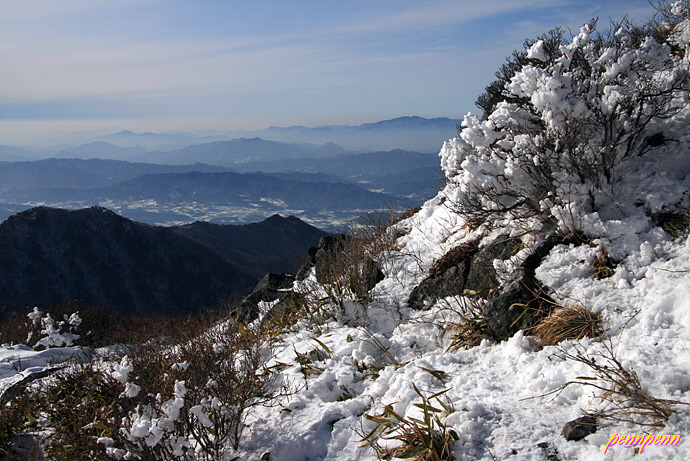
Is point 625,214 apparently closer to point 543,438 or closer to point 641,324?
point 641,324

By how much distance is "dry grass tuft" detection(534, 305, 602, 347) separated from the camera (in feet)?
10.6

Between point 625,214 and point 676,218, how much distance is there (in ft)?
1.32

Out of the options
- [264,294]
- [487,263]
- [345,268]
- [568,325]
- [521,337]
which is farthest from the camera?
[264,294]

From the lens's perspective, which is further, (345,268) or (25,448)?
(345,268)

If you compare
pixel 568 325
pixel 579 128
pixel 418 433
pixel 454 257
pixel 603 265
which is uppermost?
pixel 579 128

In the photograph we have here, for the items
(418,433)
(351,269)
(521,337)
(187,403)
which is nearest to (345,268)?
(351,269)

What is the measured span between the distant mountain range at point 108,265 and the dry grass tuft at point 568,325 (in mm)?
46847

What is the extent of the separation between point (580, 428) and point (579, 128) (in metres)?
3.03

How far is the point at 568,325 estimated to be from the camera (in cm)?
334

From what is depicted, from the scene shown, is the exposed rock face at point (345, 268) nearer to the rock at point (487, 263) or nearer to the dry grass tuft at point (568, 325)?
the rock at point (487, 263)

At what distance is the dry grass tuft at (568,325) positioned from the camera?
3.24 m

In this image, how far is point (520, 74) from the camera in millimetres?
4434

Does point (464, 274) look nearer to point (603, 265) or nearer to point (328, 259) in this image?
point (603, 265)

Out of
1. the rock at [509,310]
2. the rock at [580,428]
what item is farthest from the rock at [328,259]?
the rock at [580,428]
